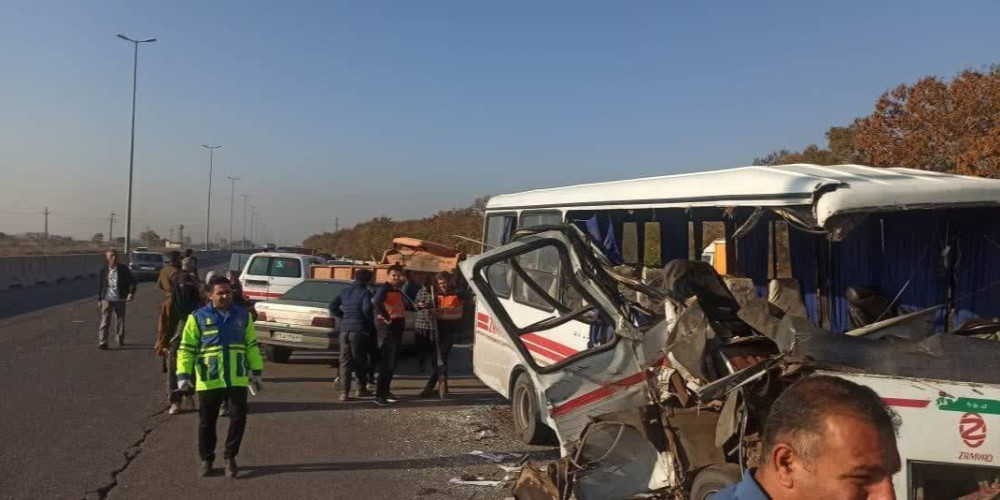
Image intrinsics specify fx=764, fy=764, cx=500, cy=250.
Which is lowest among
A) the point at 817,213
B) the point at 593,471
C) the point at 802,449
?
the point at 593,471

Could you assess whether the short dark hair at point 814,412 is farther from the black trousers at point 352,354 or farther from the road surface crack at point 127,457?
the black trousers at point 352,354

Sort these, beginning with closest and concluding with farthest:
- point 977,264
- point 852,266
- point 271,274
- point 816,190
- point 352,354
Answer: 1. point 816,190
2. point 977,264
3. point 852,266
4. point 352,354
5. point 271,274

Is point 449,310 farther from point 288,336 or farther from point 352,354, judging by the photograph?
point 288,336

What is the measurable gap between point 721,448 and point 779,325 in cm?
86

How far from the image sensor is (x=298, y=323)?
11703 mm

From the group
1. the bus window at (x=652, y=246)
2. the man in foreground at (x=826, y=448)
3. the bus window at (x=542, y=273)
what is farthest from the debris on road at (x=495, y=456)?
the man in foreground at (x=826, y=448)

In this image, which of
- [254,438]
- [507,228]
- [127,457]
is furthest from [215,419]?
[507,228]

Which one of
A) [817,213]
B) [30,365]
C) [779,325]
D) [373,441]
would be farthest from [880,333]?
[30,365]

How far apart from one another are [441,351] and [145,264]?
31261mm

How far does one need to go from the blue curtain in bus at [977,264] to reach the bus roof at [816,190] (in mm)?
518

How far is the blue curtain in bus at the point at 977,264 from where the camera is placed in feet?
19.0

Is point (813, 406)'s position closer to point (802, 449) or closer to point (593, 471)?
point (802, 449)

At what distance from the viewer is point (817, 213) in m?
4.49

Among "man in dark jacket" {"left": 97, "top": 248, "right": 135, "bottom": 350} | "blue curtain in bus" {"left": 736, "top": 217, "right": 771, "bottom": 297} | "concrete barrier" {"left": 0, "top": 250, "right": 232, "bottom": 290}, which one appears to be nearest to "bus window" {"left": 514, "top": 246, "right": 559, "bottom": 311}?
"blue curtain in bus" {"left": 736, "top": 217, "right": 771, "bottom": 297}
